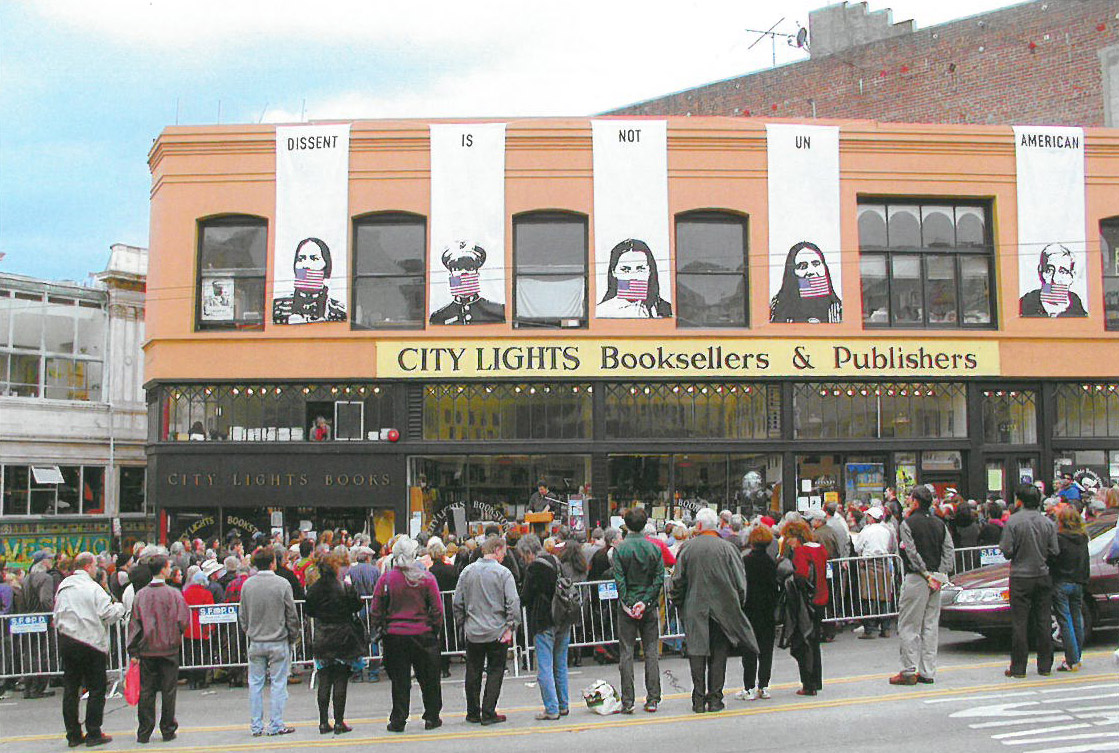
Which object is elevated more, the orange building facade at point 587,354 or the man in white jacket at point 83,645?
the orange building facade at point 587,354

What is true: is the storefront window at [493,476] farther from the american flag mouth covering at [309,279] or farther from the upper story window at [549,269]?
the american flag mouth covering at [309,279]

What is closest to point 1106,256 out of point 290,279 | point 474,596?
point 290,279

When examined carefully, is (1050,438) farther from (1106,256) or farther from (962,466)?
(1106,256)

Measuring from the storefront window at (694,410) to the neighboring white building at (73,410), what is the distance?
1272cm

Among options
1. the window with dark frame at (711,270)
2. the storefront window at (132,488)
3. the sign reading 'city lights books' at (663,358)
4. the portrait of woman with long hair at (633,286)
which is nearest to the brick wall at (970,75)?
the sign reading 'city lights books' at (663,358)

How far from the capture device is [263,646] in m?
11.1

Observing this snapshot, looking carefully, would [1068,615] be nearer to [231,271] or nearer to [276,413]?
[276,413]

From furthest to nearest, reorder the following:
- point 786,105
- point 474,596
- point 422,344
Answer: point 786,105 < point 422,344 < point 474,596

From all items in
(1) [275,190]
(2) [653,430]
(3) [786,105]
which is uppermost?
(3) [786,105]

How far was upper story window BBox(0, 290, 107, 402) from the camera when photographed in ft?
91.0

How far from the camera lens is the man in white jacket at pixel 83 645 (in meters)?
10.8

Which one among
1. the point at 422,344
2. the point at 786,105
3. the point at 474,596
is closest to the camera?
the point at 474,596

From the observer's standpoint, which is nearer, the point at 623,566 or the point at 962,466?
the point at 623,566

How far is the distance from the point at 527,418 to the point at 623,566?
12284 mm
